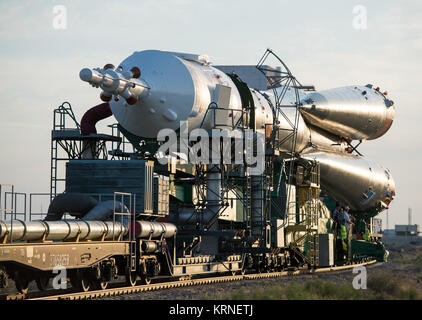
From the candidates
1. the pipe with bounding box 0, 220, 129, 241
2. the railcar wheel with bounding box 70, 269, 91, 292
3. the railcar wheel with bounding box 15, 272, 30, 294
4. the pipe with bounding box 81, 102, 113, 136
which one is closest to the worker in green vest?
the pipe with bounding box 81, 102, 113, 136

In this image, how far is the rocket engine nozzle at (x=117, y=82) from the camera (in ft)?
78.3

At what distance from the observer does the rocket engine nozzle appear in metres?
23.9

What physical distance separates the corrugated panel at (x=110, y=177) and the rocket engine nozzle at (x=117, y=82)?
2364 mm

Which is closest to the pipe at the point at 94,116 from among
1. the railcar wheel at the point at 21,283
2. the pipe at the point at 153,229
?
the pipe at the point at 153,229

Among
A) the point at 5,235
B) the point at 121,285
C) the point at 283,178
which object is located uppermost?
the point at 283,178

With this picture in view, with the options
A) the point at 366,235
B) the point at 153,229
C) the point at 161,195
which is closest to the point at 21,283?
the point at 153,229

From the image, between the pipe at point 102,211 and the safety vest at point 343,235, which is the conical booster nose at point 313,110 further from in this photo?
the pipe at point 102,211

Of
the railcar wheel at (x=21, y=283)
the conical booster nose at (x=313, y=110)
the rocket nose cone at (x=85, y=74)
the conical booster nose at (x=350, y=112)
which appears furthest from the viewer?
the conical booster nose at (x=350, y=112)

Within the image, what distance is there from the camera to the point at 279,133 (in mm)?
35969

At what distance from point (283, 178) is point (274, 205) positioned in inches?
58.2

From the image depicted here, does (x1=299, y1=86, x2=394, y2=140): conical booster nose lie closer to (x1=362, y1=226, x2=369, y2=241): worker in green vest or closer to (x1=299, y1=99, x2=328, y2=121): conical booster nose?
(x1=299, y1=99, x2=328, y2=121): conical booster nose

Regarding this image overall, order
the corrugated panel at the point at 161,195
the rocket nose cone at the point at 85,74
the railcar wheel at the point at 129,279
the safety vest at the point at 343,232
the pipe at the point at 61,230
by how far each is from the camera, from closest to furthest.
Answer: the pipe at the point at 61,230, the railcar wheel at the point at 129,279, the rocket nose cone at the point at 85,74, the corrugated panel at the point at 161,195, the safety vest at the point at 343,232

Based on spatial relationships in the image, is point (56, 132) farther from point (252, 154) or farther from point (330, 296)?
point (330, 296)
